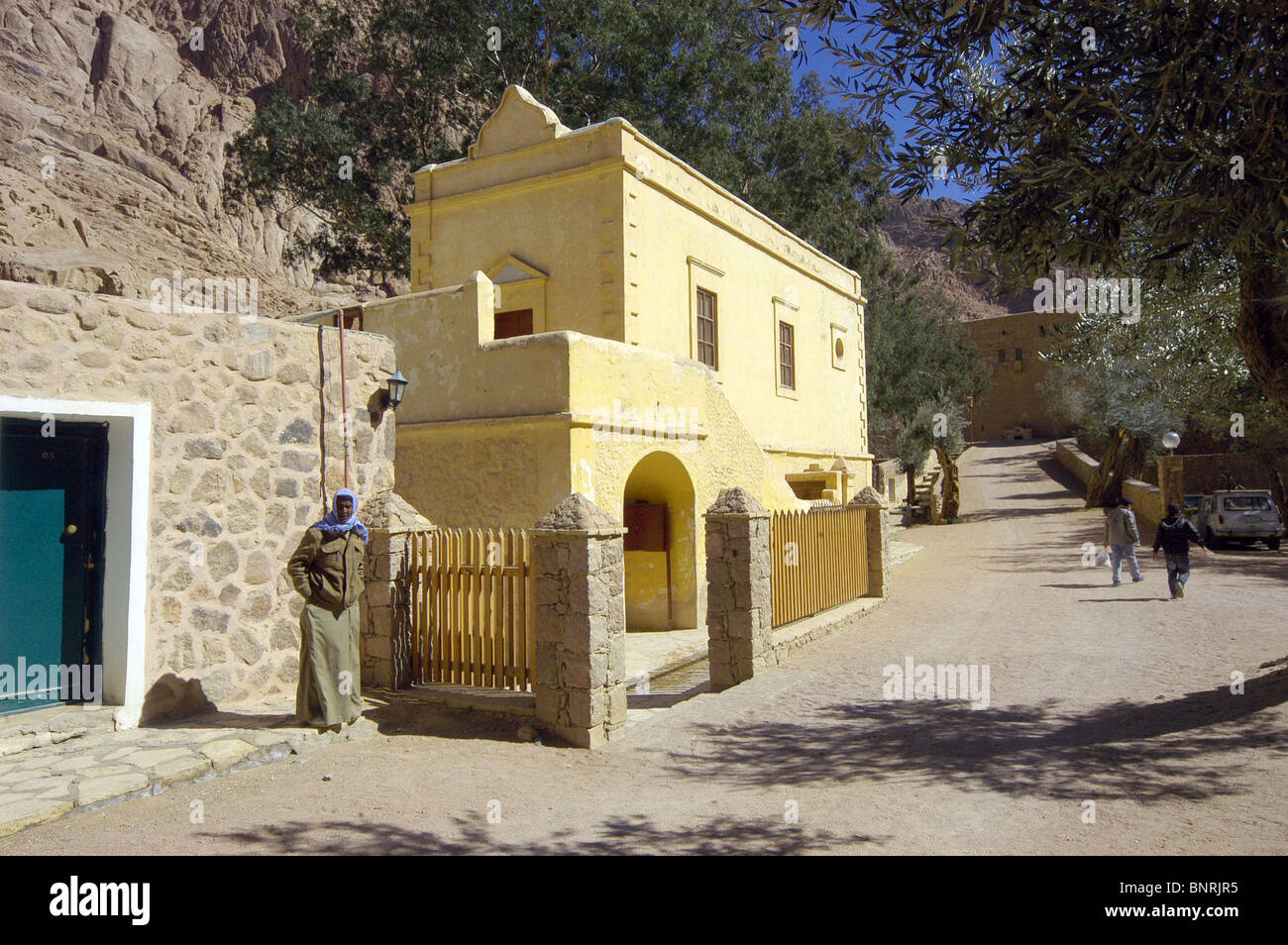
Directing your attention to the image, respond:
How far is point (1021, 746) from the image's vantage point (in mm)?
6309

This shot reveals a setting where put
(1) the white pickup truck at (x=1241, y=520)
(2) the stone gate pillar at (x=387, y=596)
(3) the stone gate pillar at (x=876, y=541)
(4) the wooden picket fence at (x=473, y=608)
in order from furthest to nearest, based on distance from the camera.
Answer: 1. (1) the white pickup truck at (x=1241, y=520)
2. (3) the stone gate pillar at (x=876, y=541)
3. (2) the stone gate pillar at (x=387, y=596)
4. (4) the wooden picket fence at (x=473, y=608)

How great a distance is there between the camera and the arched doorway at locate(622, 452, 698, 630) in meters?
12.4

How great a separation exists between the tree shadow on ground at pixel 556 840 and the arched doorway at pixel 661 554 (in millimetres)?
7573

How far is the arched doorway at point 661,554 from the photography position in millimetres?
12359

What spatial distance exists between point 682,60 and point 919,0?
2016 centimetres

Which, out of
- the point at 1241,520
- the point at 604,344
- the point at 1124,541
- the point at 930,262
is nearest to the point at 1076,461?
the point at 1241,520

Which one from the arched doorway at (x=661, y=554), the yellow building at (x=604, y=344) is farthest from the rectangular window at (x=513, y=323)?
the arched doorway at (x=661, y=554)

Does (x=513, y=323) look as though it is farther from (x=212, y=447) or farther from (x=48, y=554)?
(x=48, y=554)

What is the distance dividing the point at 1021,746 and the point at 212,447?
664 cm

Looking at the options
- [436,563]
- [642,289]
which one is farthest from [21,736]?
[642,289]

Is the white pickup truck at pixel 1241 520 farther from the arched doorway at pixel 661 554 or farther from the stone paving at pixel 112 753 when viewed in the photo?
the stone paving at pixel 112 753

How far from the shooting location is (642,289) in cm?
1397

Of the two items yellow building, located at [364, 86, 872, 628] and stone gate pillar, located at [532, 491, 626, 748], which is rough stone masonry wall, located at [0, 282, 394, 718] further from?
yellow building, located at [364, 86, 872, 628]

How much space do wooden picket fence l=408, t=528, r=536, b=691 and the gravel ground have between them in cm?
47
